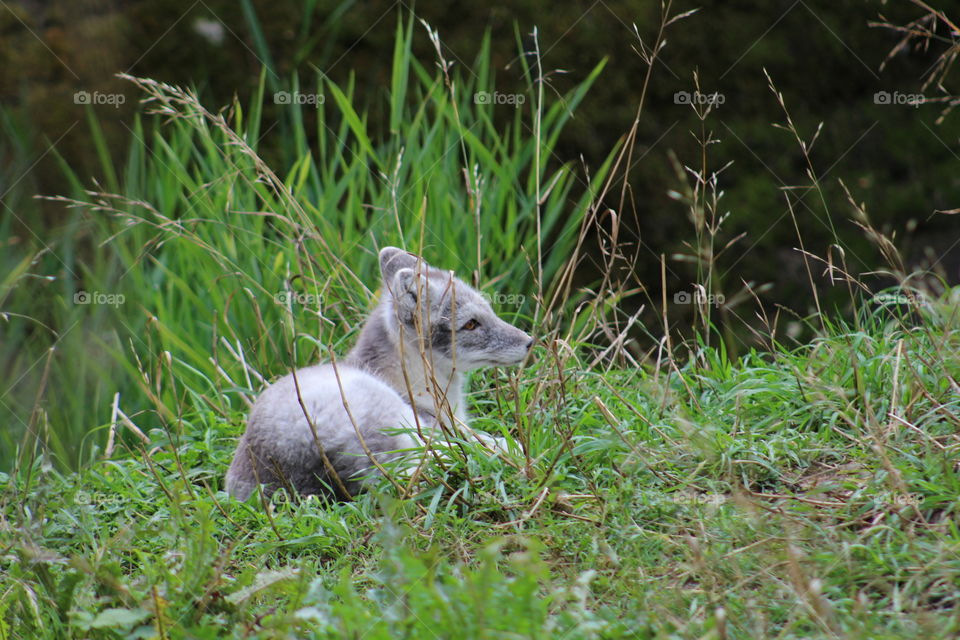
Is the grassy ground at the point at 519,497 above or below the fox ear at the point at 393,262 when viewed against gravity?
below

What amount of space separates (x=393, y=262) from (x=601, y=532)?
1.96m

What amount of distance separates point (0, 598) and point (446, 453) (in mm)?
1348

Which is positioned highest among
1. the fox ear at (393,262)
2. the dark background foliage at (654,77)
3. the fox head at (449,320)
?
the dark background foliage at (654,77)

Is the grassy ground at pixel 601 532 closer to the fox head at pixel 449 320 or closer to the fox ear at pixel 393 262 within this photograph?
the fox head at pixel 449 320

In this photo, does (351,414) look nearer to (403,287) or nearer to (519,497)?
(519,497)

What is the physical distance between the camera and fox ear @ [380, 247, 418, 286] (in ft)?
14.0

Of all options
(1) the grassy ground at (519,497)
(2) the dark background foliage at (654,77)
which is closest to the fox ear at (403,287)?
(1) the grassy ground at (519,497)

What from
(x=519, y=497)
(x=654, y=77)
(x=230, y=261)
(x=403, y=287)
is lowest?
(x=519, y=497)

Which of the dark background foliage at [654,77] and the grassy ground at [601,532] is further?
the dark background foliage at [654,77]

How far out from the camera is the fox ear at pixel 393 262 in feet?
14.0

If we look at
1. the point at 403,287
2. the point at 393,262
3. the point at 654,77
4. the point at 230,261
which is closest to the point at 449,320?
the point at 403,287

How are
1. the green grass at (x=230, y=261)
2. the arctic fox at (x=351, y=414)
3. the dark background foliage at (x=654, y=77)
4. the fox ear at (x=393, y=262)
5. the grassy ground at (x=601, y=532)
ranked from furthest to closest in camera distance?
the dark background foliage at (x=654, y=77) < the green grass at (x=230, y=261) < the fox ear at (x=393, y=262) < the arctic fox at (x=351, y=414) < the grassy ground at (x=601, y=532)

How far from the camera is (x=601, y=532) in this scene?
2.71m

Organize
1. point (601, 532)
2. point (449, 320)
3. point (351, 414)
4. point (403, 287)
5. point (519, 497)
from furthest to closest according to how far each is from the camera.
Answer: point (449, 320) → point (403, 287) → point (351, 414) → point (519, 497) → point (601, 532)
